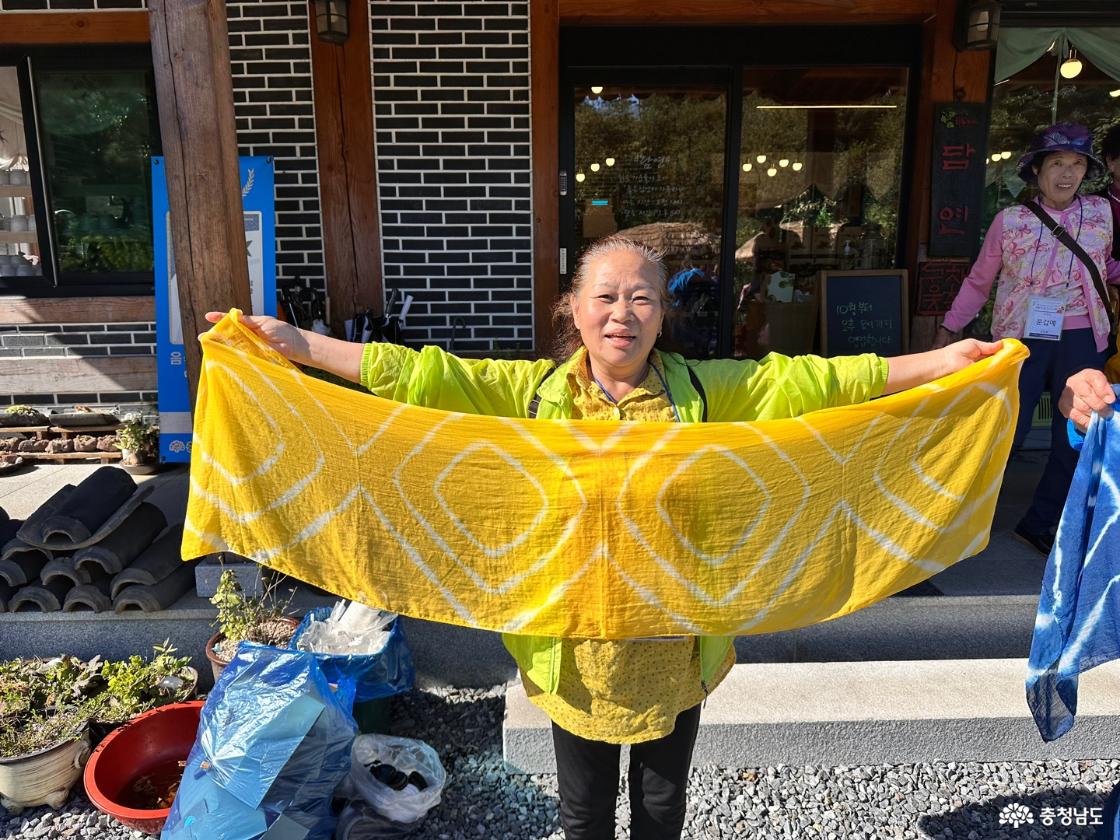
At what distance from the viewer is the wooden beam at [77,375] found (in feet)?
18.2

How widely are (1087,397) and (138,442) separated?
5.25 meters

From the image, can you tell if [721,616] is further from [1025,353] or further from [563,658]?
[1025,353]

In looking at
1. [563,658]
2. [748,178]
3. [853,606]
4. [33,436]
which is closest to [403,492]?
[563,658]

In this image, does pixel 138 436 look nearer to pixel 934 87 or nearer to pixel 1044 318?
pixel 1044 318

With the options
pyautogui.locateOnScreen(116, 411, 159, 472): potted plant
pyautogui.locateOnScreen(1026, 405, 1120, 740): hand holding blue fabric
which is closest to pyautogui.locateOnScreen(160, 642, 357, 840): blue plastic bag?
pyautogui.locateOnScreen(1026, 405, 1120, 740): hand holding blue fabric

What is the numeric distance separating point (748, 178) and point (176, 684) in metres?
4.76

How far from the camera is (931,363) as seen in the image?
6.25ft

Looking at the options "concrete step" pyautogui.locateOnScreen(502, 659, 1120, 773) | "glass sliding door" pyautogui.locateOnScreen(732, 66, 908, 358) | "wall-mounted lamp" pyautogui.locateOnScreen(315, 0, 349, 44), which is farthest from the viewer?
"glass sliding door" pyautogui.locateOnScreen(732, 66, 908, 358)

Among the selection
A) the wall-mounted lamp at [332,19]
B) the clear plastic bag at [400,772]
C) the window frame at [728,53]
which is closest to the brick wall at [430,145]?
the wall-mounted lamp at [332,19]

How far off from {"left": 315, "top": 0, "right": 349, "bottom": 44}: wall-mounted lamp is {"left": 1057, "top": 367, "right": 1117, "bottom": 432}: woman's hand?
4413 millimetres

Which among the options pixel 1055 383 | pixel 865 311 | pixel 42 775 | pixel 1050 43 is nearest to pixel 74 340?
pixel 42 775

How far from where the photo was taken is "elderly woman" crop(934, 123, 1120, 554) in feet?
11.2

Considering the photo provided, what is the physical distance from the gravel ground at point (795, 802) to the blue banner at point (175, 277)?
8.38 ft

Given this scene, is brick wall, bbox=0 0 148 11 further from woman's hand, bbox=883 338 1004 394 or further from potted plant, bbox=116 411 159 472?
woman's hand, bbox=883 338 1004 394
